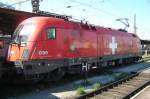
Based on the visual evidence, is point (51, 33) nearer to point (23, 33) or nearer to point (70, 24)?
point (23, 33)

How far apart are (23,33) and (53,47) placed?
1637 millimetres

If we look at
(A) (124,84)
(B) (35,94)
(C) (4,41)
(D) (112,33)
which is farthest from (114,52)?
(B) (35,94)

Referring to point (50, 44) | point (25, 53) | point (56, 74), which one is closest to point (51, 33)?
point (50, 44)

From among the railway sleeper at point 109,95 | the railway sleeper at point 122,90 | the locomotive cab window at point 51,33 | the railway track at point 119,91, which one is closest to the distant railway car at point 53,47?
the locomotive cab window at point 51,33

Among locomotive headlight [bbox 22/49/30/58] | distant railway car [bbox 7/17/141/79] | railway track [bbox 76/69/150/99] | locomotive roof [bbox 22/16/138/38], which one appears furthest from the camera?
locomotive roof [bbox 22/16/138/38]

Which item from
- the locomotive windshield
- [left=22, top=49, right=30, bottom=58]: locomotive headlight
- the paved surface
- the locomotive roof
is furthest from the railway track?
the locomotive windshield

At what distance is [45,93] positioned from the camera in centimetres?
1352

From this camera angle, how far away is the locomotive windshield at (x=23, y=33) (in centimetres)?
1474

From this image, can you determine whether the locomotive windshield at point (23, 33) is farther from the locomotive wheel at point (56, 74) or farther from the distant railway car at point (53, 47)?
the locomotive wheel at point (56, 74)

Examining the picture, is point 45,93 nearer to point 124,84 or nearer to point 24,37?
point 24,37

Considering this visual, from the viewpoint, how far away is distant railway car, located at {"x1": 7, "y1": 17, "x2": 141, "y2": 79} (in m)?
14.2

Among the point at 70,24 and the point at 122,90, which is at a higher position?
the point at 70,24

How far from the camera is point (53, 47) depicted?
15.5 meters

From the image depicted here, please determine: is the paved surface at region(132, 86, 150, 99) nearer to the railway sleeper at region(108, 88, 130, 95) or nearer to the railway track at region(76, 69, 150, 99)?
the railway track at region(76, 69, 150, 99)
